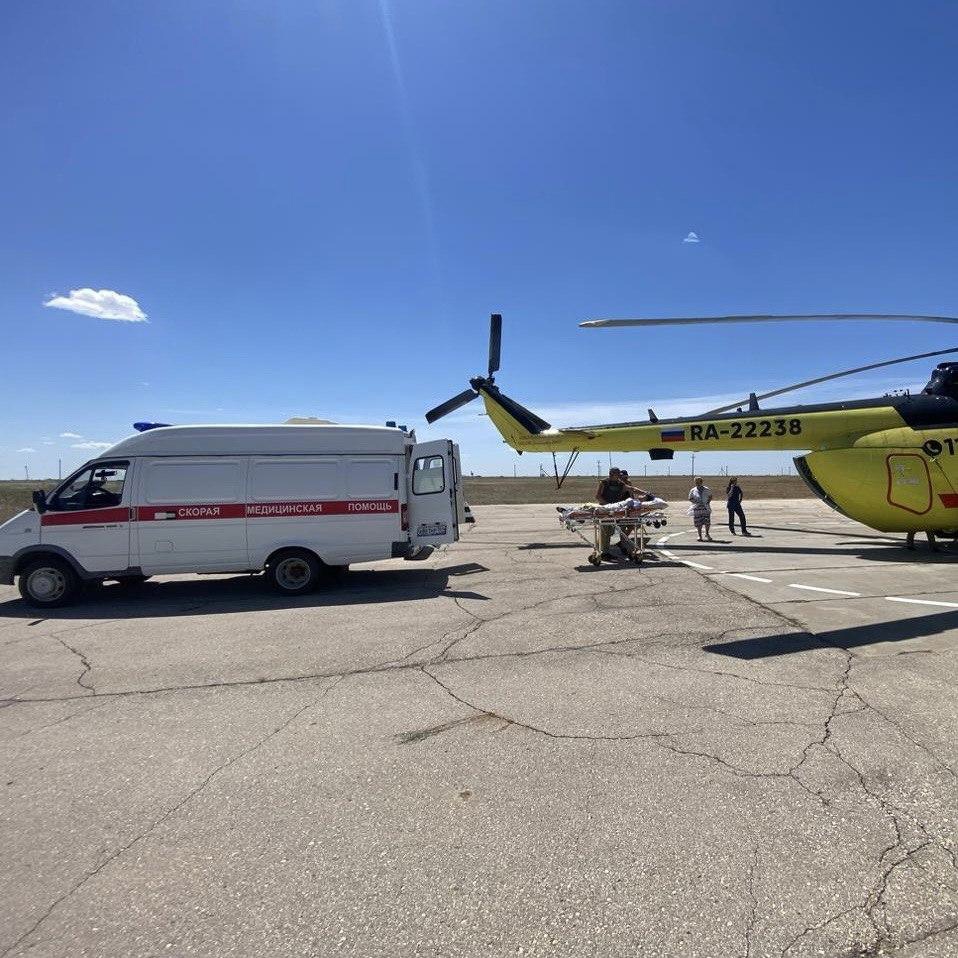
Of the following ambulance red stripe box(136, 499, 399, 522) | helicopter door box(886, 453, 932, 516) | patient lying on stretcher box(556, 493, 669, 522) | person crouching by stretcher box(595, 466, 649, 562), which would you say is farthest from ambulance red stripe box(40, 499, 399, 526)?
helicopter door box(886, 453, 932, 516)

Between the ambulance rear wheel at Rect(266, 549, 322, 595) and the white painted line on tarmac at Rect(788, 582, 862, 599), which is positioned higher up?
the ambulance rear wheel at Rect(266, 549, 322, 595)

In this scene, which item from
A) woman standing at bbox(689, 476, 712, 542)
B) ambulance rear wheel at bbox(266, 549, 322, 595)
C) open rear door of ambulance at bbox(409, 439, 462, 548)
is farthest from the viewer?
woman standing at bbox(689, 476, 712, 542)

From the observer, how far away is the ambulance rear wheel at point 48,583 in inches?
316

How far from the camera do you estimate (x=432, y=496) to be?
9508 mm

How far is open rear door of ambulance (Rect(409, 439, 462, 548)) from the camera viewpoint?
945 centimetres

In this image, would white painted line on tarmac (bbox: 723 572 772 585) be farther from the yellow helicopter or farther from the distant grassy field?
the distant grassy field

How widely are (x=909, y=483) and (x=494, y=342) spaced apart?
439 inches

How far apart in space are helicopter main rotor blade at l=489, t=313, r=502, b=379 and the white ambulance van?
888 cm

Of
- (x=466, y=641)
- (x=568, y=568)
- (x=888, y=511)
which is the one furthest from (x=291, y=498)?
(x=888, y=511)

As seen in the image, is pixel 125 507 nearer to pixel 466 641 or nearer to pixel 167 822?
pixel 466 641

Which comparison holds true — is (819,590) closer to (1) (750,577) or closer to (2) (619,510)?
(1) (750,577)

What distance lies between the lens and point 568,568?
33.8 feet

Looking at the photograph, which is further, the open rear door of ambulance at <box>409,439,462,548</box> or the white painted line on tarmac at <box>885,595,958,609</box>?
the open rear door of ambulance at <box>409,439,462,548</box>

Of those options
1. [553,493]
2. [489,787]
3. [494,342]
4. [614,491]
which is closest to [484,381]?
[494,342]
